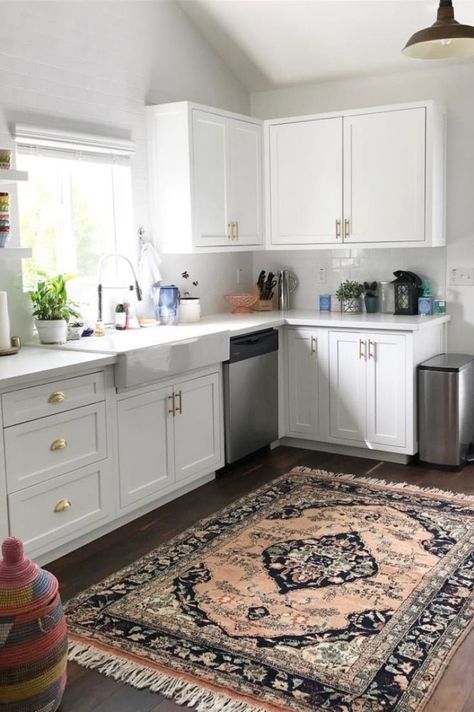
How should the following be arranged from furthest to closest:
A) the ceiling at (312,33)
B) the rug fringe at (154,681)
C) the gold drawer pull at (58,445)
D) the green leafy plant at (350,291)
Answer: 1. the green leafy plant at (350,291)
2. the ceiling at (312,33)
3. the gold drawer pull at (58,445)
4. the rug fringe at (154,681)

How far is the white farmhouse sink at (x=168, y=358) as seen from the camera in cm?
356

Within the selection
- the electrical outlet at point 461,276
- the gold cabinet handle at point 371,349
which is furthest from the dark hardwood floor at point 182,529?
the electrical outlet at point 461,276

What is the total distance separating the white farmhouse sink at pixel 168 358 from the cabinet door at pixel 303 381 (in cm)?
77

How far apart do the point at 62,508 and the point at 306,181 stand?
108 inches

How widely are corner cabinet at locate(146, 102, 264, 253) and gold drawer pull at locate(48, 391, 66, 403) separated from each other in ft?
5.35

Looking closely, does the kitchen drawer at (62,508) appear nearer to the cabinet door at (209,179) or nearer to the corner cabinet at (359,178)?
the cabinet door at (209,179)

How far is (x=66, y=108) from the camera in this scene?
4070 millimetres

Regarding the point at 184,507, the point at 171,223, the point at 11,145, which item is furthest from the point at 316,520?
the point at 11,145

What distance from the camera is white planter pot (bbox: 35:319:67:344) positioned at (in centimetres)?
388

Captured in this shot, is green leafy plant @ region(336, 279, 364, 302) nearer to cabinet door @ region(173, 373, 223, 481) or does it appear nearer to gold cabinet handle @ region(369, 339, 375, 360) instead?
gold cabinet handle @ region(369, 339, 375, 360)

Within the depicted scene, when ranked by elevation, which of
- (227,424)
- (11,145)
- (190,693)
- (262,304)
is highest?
(11,145)

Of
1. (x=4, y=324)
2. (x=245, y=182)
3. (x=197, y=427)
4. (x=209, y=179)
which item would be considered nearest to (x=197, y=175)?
(x=209, y=179)

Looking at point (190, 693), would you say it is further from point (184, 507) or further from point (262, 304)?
point (262, 304)

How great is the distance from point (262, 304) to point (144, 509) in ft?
6.59
